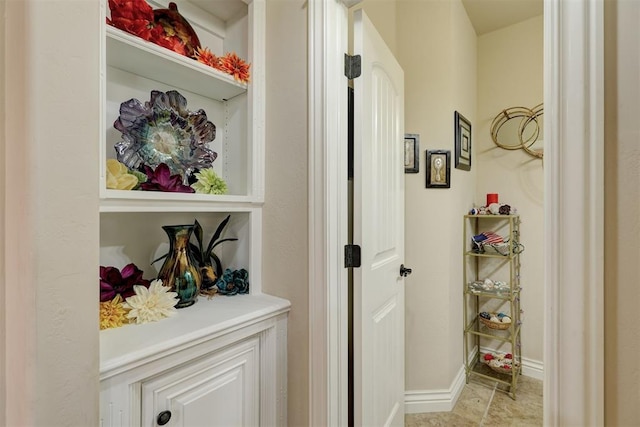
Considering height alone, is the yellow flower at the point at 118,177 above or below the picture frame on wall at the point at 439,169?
below

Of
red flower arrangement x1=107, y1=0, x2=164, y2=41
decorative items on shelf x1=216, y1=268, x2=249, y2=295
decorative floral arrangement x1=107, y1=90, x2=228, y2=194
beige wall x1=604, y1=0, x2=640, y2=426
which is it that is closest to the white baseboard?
decorative items on shelf x1=216, y1=268, x2=249, y2=295

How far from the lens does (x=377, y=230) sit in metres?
1.42

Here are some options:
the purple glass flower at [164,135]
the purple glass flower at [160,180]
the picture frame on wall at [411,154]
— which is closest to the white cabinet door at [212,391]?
the purple glass flower at [160,180]

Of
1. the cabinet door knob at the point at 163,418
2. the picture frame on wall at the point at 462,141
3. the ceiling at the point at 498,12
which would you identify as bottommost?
the cabinet door knob at the point at 163,418

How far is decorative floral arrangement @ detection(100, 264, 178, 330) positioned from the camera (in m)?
0.95

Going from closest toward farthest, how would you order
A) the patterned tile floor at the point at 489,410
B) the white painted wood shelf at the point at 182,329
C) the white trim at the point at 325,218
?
1. the white painted wood shelf at the point at 182,329
2. the white trim at the point at 325,218
3. the patterned tile floor at the point at 489,410

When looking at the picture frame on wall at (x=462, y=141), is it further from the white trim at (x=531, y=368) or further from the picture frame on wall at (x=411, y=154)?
the white trim at (x=531, y=368)

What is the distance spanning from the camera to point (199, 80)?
1245mm

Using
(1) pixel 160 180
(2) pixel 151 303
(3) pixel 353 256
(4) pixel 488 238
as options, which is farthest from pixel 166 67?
(4) pixel 488 238

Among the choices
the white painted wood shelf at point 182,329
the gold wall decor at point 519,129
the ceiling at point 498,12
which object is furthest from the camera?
the gold wall decor at point 519,129

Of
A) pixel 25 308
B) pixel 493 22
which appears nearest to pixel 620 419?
pixel 25 308

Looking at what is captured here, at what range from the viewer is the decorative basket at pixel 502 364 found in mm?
2260

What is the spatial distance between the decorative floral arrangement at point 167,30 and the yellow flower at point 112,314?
85cm

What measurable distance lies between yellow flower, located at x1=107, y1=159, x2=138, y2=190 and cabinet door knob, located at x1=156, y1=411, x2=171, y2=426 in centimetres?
66
